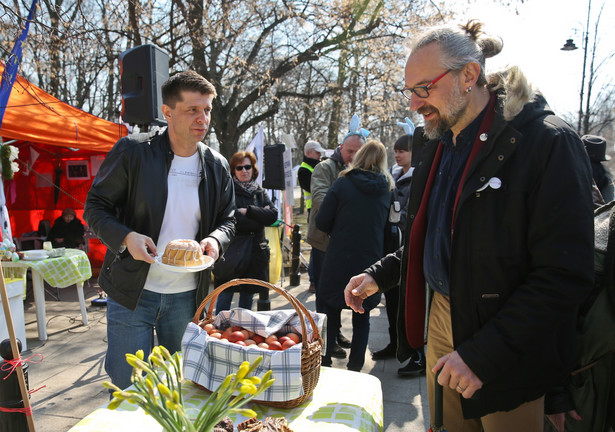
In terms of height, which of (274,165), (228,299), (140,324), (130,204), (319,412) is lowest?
(228,299)

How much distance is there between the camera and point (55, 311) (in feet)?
19.2

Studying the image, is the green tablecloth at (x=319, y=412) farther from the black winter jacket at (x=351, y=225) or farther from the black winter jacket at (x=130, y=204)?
the black winter jacket at (x=351, y=225)

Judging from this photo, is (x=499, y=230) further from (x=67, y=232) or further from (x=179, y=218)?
(x=67, y=232)

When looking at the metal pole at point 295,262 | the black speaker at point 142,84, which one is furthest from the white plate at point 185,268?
the metal pole at point 295,262

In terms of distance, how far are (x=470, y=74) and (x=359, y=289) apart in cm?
93

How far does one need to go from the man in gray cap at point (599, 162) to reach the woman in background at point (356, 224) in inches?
74.3

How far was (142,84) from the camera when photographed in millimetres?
3951

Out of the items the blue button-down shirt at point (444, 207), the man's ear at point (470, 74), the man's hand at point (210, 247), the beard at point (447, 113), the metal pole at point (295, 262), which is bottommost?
the metal pole at point (295, 262)

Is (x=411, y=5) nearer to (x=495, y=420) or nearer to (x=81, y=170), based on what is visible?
(x=81, y=170)

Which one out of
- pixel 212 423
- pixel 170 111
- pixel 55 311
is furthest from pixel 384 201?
pixel 55 311

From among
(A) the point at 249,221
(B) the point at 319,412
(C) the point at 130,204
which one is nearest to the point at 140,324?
(C) the point at 130,204

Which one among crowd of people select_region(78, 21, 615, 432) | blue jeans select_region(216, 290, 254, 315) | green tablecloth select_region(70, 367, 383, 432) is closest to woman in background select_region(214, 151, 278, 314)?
blue jeans select_region(216, 290, 254, 315)

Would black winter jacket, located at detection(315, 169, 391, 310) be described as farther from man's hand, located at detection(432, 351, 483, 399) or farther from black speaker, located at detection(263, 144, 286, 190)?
black speaker, located at detection(263, 144, 286, 190)

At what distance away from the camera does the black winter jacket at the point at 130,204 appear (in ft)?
6.88
